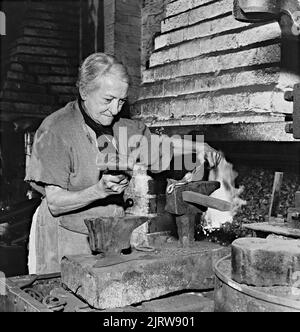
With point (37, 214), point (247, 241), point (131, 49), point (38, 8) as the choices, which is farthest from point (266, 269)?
point (38, 8)

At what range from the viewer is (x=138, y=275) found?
2008mm

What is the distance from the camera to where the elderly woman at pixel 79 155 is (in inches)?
95.3

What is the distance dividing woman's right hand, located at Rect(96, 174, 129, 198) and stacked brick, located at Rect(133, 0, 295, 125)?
5.20 feet

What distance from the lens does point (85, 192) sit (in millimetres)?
2318

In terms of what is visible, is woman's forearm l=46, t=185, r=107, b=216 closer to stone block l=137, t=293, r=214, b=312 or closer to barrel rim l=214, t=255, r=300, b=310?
stone block l=137, t=293, r=214, b=312

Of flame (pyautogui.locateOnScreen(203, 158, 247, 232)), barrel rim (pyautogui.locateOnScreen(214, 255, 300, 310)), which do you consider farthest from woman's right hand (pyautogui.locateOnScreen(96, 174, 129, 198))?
flame (pyautogui.locateOnScreen(203, 158, 247, 232))

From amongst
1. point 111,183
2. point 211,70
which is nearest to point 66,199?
point 111,183

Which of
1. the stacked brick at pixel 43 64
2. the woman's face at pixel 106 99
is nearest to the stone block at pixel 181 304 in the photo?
the woman's face at pixel 106 99

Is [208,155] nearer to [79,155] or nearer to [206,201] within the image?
[206,201]

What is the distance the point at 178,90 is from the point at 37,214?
205 cm

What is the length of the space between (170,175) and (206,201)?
89.2 inches

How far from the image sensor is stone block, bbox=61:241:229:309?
1926mm

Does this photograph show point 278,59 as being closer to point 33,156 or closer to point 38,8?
point 33,156

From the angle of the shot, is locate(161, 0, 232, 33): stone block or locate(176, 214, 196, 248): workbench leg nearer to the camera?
locate(176, 214, 196, 248): workbench leg
